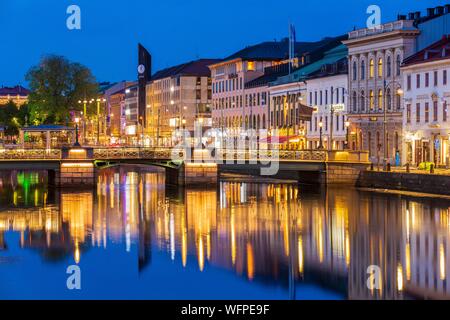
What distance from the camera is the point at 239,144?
5369 inches

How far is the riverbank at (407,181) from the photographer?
3233 inches

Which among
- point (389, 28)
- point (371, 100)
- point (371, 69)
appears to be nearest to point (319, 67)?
point (371, 69)

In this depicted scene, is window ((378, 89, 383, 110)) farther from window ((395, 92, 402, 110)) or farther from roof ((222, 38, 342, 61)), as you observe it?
roof ((222, 38, 342, 61))

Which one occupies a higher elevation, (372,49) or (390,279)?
(372,49)

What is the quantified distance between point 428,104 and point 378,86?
12577 mm

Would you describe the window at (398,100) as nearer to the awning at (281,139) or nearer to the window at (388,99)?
the window at (388,99)

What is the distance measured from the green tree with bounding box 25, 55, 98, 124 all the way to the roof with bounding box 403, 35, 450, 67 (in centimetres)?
6430

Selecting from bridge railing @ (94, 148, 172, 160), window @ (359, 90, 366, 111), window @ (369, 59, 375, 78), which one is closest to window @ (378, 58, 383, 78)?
window @ (369, 59, 375, 78)

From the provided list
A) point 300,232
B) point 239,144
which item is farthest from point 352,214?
point 239,144

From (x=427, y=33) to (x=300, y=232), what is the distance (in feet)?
147

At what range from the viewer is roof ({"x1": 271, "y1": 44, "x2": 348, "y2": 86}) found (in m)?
130

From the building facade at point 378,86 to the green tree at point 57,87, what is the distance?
166ft
